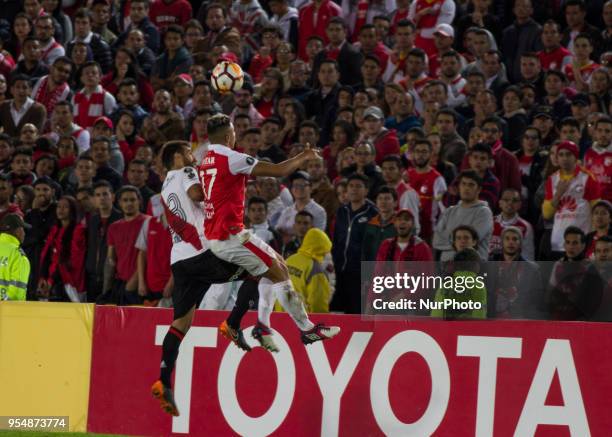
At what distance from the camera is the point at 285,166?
948cm

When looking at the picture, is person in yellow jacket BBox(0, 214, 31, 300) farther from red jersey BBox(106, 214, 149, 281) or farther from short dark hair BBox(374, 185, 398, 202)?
short dark hair BBox(374, 185, 398, 202)

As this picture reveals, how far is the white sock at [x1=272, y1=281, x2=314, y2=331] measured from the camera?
9.87m

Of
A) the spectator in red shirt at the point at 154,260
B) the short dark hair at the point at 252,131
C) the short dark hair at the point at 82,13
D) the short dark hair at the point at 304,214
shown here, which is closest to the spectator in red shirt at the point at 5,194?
the spectator in red shirt at the point at 154,260

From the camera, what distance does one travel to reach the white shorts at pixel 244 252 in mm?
9875

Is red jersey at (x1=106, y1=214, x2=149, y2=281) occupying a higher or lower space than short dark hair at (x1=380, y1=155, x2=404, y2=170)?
lower

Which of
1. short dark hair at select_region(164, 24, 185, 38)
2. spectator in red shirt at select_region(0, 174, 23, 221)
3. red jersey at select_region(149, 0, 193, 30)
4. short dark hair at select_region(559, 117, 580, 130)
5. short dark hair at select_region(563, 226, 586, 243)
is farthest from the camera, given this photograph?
red jersey at select_region(149, 0, 193, 30)

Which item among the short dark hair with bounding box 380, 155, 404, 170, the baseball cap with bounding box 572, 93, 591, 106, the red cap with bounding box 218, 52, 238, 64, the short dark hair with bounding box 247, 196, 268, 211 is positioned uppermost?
the red cap with bounding box 218, 52, 238, 64

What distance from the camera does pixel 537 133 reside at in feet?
45.8

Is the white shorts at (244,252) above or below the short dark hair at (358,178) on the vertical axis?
below

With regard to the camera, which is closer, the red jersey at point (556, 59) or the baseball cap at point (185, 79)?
the red jersey at point (556, 59)

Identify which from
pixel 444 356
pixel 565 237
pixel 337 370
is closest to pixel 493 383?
pixel 444 356

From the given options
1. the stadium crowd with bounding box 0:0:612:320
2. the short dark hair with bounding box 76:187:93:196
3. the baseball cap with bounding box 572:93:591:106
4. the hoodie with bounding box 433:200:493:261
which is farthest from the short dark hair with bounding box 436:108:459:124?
the short dark hair with bounding box 76:187:93:196

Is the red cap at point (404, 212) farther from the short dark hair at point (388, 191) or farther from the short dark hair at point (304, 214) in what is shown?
the short dark hair at point (304, 214)

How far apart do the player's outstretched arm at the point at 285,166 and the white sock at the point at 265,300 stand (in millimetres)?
950
